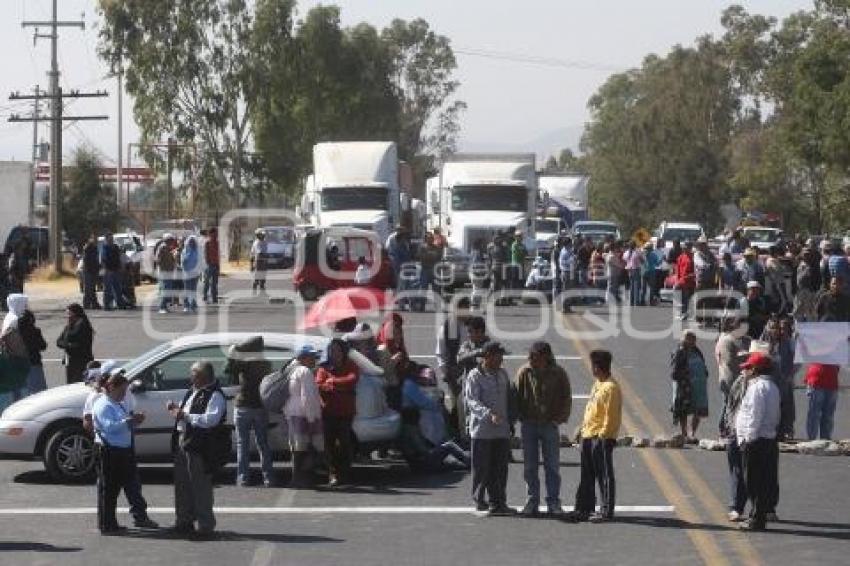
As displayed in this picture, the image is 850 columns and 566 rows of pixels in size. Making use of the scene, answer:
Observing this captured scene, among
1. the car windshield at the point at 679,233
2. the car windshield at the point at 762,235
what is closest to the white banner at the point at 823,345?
the car windshield at the point at 762,235

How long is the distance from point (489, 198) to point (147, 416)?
36.3 meters

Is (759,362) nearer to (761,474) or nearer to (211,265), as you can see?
(761,474)

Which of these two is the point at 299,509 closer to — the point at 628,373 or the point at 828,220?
the point at 628,373

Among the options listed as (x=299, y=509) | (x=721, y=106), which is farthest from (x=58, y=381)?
(x=721, y=106)

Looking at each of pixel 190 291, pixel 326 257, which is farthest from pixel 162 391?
pixel 326 257

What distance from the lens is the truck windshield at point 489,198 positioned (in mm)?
53438

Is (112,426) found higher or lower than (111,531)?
higher

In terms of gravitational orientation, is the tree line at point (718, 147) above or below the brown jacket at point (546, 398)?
above

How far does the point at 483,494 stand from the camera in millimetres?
16016

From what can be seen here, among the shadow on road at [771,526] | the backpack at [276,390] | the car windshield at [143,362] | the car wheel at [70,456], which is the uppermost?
the car windshield at [143,362]

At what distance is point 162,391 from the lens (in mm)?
17906

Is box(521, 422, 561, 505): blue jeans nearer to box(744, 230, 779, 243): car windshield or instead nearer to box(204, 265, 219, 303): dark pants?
box(204, 265, 219, 303): dark pants

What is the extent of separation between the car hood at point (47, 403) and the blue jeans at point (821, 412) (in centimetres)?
796

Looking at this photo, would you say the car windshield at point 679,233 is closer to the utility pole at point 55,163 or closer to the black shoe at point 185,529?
the utility pole at point 55,163
